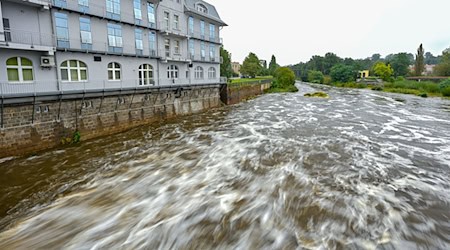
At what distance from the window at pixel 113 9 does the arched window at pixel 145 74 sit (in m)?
4.22

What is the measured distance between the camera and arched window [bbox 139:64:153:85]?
69.5 feet

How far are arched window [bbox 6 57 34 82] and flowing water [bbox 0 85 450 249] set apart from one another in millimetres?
4829

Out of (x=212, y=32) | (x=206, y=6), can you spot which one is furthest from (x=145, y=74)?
(x=206, y=6)

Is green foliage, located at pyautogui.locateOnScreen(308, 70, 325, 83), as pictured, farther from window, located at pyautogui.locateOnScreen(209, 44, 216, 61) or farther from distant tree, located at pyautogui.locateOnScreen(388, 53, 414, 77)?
window, located at pyautogui.locateOnScreen(209, 44, 216, 61)

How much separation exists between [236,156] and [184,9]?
19.7 m

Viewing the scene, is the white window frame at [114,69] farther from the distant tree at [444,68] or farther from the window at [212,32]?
the distant tree at [444,68]

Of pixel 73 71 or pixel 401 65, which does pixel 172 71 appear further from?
pixel 401 65

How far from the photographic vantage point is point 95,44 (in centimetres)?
1727

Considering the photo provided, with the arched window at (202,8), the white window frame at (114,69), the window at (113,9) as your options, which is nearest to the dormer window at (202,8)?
the arched window at (202,8)

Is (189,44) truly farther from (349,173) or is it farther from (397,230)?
(397,230)

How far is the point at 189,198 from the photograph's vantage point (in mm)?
8023

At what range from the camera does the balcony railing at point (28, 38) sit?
13.4m

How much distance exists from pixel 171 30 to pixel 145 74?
571 centimetres

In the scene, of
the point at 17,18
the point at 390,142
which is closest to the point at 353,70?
the point at 390,142
